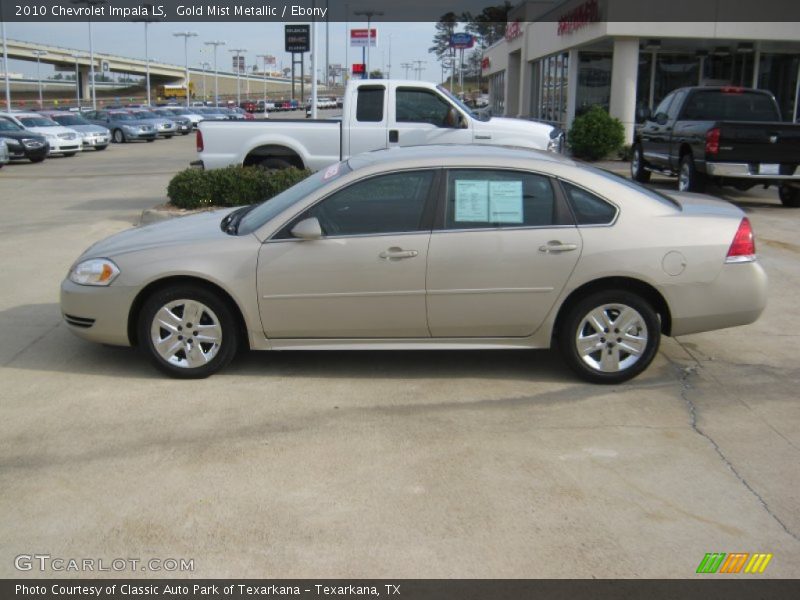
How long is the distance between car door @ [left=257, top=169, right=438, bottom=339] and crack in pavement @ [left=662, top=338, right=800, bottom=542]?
1.86 m

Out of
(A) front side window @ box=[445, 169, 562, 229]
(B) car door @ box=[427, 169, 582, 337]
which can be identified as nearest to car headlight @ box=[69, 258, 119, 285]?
(B) car door @ box=[427, 169, 582, 337]

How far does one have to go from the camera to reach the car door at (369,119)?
41.7 feet

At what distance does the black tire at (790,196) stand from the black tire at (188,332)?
1199cm

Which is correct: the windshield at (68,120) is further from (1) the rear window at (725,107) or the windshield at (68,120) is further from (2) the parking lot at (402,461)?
(2) the parking lot at (402,461)

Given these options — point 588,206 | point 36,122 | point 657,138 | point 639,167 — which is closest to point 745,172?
point 657,138

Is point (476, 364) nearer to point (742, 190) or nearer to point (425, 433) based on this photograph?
point (425, 433)

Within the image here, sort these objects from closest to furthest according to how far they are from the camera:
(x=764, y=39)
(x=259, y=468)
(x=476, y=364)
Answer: (x=259, y=468) → (x=476, y=364) → (x=764, y=39)

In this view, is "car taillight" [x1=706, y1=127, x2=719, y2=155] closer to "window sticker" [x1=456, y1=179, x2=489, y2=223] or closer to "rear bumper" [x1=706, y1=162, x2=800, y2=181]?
"rear bumper" [x1=706, y1=162, x2=800, y2=181]

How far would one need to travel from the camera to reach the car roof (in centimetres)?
606

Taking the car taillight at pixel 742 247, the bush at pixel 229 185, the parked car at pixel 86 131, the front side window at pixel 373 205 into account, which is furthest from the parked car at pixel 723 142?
the parked car at pixel 86 131

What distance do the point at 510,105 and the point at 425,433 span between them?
40.5 metres

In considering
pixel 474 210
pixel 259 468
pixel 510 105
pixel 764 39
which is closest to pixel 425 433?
pixel 259 468

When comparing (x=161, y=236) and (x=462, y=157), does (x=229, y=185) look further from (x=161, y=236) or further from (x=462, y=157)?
(x=462, y=157)
